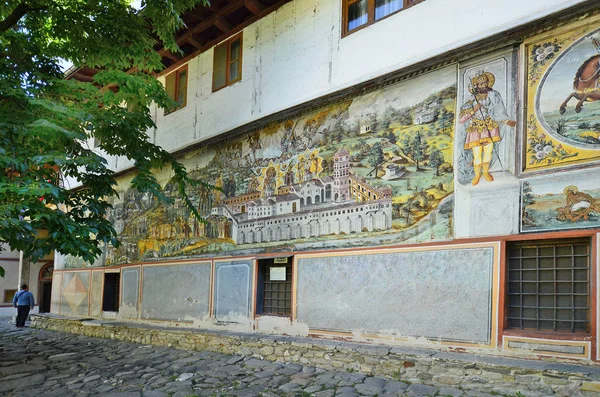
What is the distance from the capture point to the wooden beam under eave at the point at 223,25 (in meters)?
10.3

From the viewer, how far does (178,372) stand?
7434 mm

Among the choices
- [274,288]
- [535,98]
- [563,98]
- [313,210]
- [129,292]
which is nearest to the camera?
[563,98]

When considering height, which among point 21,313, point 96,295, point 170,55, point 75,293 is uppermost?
point 170,55

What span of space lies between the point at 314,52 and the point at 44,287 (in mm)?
18774

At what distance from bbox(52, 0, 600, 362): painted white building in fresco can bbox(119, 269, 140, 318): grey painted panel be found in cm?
229

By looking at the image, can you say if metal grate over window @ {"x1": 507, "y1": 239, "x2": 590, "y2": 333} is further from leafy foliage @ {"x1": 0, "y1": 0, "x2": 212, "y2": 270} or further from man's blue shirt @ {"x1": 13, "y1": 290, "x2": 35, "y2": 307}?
man's blue shirt @ {"x1": 13, "y1": 290, "x2": 35, "y2": 307}

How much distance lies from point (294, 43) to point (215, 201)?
3.85 m

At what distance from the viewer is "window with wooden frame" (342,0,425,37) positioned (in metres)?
7.42

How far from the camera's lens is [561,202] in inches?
214

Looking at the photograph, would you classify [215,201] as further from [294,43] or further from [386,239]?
[386,239]

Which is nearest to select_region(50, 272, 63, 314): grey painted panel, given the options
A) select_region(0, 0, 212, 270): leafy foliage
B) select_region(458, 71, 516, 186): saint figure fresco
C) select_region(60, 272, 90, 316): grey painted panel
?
select_region(60, 272, 90, 316): grey painted panel

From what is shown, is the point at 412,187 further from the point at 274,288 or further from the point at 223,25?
the point at 223,25

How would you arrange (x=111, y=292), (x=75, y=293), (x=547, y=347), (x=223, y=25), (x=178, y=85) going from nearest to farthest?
(x=547, y=347) < (x=223, y=25) < (x=178, y=85) < (x=111, y=292) < (x=75, y=293)

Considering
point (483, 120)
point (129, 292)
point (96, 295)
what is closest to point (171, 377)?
point (483, 120)
